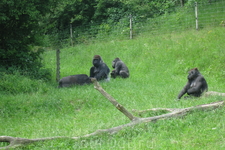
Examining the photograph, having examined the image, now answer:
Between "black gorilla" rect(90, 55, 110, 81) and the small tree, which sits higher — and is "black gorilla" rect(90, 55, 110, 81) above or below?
below

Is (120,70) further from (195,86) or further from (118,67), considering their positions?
(195,86)

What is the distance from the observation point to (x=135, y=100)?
10.2m

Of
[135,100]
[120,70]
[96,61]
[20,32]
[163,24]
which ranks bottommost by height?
[135,100]

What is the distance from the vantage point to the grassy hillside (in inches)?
236

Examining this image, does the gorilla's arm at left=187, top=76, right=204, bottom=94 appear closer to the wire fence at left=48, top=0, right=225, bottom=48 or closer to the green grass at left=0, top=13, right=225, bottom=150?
the green grass at left=0, top=13, right=225, bottom=150

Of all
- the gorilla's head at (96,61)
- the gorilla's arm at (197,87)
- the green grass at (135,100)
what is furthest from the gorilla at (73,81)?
the gorilla's arm at (197,87)

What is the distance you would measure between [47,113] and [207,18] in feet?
45.7

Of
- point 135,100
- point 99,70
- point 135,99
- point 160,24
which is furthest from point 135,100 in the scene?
point 160,24

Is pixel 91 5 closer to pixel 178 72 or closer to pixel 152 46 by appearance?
pixel 152 46

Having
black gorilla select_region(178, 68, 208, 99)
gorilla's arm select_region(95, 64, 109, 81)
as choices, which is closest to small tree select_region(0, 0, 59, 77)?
gorilla's arm select_region(95, 64, 109, 81)

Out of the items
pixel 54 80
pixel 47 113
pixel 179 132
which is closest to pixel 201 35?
pixel 54 80

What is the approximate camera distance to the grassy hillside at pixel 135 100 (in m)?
5.99

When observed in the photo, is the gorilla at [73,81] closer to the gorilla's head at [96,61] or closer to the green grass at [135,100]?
the green grass at [135,100]

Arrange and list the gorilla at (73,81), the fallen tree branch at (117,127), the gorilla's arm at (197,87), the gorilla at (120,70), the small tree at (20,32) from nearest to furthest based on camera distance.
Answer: the fallen tree branch at (117,127) → the gorilla's arm at (197,87) → the gorilla at (73,81) → the small tree at (20,32) → the gorilla at (120,70)
